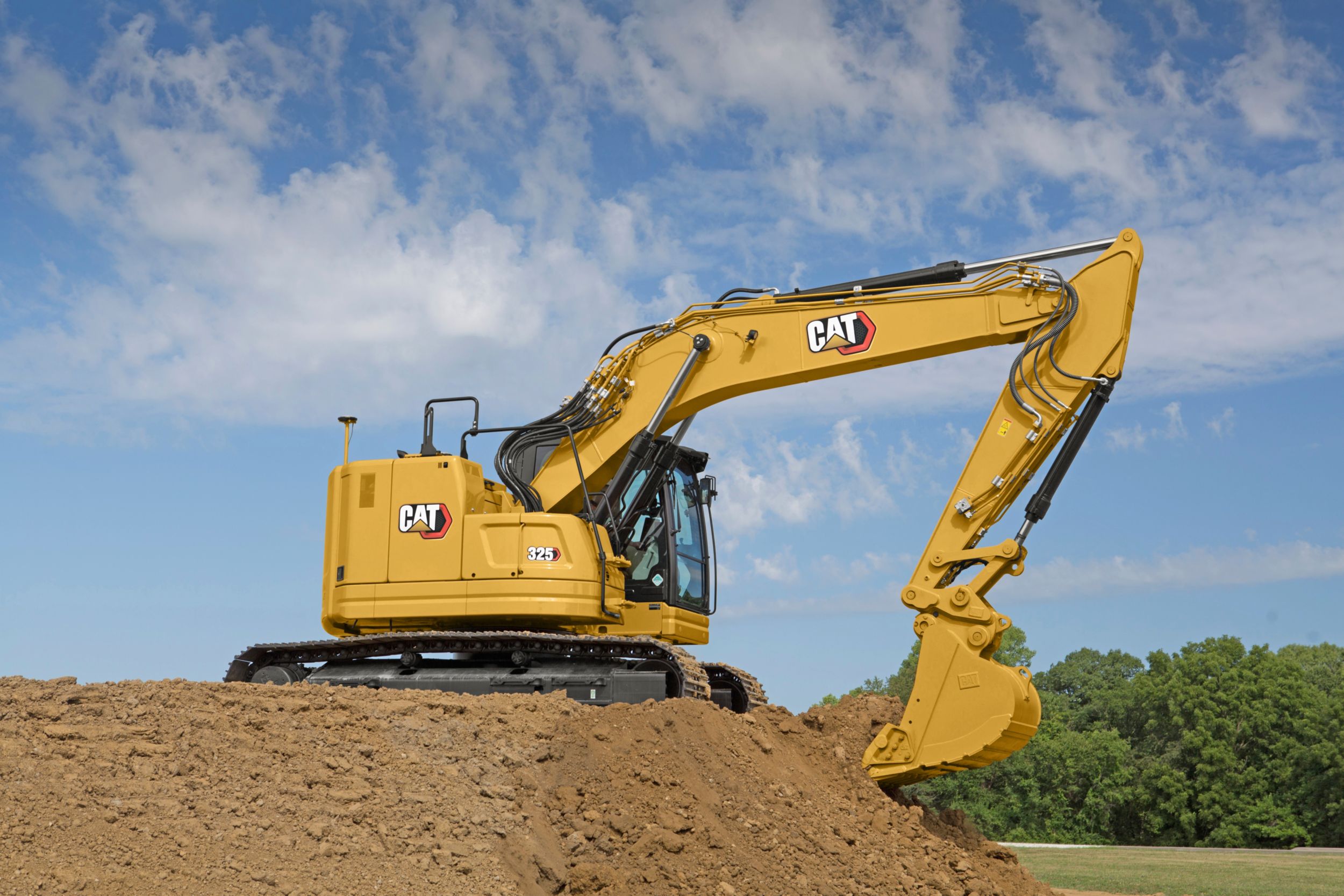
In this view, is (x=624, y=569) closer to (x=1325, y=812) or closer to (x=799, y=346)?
(x=799, y=346)

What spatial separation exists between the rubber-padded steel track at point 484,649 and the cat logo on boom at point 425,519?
944 millimetres

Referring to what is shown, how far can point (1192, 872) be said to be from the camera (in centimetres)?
1691

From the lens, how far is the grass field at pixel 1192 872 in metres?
14.1

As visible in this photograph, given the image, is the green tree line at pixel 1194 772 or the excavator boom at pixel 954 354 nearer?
the excavator boom at pixel 954 354

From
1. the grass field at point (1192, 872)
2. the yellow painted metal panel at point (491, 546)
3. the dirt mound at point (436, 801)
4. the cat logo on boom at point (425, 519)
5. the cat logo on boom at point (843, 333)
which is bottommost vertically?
the grass field at point (1192, 872)

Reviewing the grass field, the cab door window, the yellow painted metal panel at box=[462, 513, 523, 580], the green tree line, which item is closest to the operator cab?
the cab door window

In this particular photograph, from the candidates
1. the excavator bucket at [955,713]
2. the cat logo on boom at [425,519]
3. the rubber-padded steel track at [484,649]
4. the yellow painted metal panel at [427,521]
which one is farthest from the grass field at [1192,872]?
the cat logo on boom at [425,519]

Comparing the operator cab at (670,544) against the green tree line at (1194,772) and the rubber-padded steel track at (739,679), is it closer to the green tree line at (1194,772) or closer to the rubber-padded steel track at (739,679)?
the rubber-padded steel track at (739,679)

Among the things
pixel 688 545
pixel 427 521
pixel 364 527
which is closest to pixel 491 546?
pixel 427 521

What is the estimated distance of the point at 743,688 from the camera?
10.7 metres

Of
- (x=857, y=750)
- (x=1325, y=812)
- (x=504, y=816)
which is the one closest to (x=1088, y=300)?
(x=857, y=750)

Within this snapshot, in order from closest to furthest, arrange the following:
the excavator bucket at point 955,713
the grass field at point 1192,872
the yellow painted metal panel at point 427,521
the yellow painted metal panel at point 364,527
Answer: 1. the excavator bucket at point 955,713
2. the yellow painted metal panel at point 427,521
3. the yellow painted metal panel at point 364,527
4. the grass field at point 1192,872

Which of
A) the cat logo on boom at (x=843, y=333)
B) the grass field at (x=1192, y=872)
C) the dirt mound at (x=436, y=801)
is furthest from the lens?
the grass field at (x=1192, y=872)

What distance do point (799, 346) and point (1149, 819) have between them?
28415 millimetres
